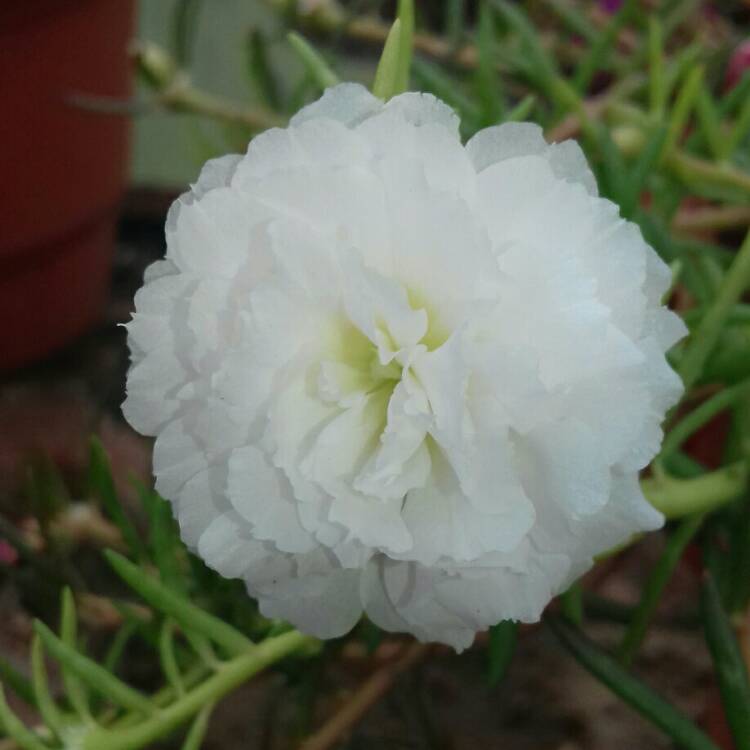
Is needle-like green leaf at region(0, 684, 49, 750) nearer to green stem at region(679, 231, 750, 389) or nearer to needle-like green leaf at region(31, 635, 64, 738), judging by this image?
needle-like green leaf at region(31, 635, 64, 738)

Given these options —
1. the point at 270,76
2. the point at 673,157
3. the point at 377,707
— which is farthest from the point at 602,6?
the point at 377,707

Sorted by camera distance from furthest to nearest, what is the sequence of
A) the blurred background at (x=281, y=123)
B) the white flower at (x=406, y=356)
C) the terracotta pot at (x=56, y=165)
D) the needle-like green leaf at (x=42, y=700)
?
the terracotta pot at (x=56, y=165), the blurred background at (x=281, y=123), the needle-like green leaf at (x=42, y=700), the white flower at (x=406, y=356)

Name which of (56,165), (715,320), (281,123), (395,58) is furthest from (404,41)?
(56,165)

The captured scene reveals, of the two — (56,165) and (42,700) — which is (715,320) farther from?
(56,165)

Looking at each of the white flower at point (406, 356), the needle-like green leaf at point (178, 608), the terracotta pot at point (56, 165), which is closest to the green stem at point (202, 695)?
the needle-like green leaf at point (178, 608)

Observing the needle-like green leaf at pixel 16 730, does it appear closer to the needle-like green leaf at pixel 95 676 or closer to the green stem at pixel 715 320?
the needle-like green leaf at pixel 95 676

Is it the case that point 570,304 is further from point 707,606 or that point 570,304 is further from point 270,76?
point 270,76

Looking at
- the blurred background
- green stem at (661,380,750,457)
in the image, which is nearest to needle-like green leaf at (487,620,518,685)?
the blurred background
